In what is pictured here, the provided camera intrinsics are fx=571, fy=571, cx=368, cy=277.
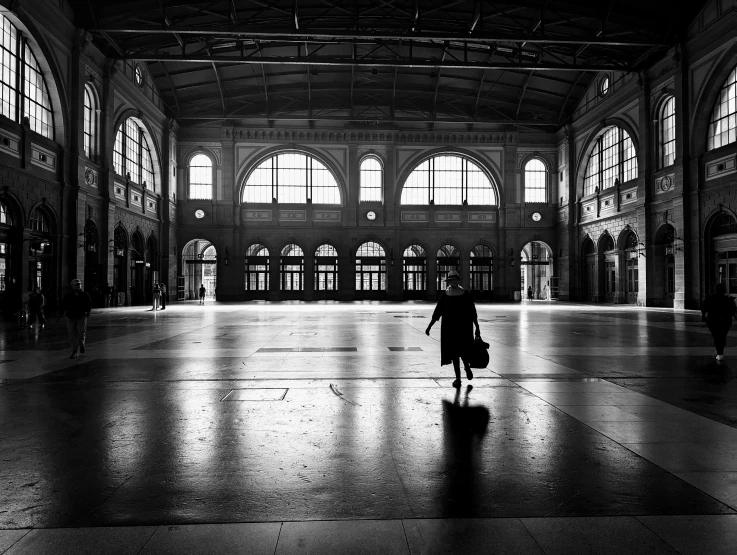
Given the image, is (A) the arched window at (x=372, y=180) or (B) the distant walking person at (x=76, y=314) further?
(A) the arched window at (x=372, y=180)

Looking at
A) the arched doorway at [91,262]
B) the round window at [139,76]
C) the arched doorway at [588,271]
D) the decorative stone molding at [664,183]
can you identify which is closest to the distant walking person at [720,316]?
the decorative stone molding at [664,183]

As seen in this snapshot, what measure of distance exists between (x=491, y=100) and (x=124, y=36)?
27.3 meters

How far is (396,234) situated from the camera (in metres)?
48.4

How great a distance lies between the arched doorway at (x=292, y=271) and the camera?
48625 millimetres

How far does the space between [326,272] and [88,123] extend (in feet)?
75.3

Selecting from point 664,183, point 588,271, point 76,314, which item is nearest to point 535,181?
point 588,271

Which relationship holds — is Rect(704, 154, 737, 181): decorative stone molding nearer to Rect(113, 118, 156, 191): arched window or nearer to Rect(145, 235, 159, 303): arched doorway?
Rect(113, 118, 156, 191): arched window

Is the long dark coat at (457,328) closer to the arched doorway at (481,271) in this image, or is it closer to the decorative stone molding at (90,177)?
the decorative stone molding at (90,177)

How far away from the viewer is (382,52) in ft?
130

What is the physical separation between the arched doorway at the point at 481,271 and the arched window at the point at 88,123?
3061cm

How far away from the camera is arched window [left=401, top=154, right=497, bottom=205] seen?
1927 inches

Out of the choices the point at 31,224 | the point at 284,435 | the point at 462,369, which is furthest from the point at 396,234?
the point at 284,435

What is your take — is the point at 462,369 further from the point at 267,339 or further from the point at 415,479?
the point at 267,339

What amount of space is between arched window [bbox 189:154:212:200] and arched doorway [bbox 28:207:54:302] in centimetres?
2096
